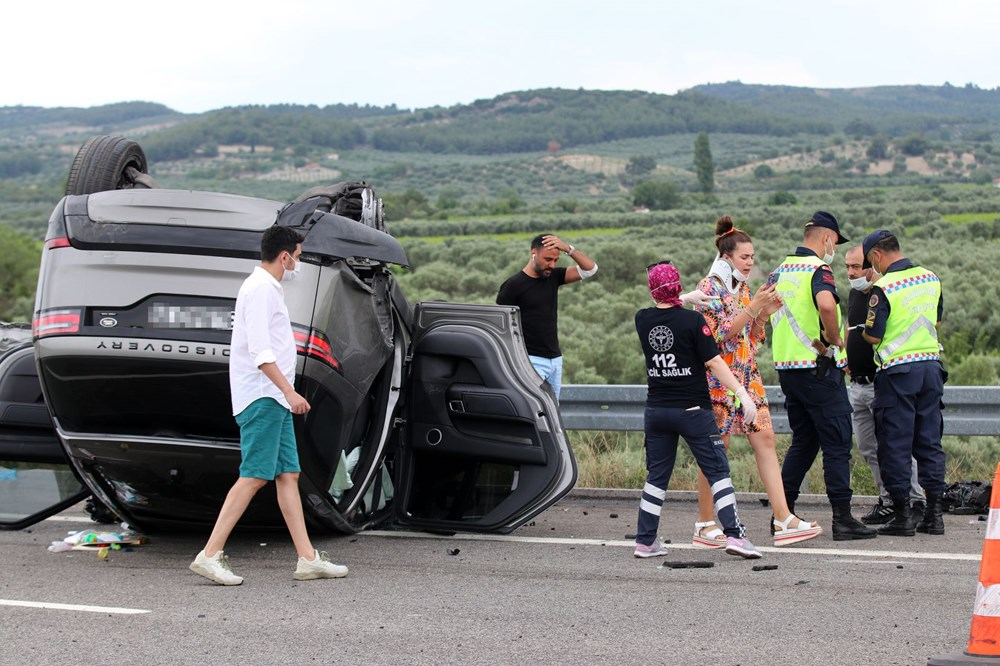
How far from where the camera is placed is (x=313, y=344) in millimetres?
6430

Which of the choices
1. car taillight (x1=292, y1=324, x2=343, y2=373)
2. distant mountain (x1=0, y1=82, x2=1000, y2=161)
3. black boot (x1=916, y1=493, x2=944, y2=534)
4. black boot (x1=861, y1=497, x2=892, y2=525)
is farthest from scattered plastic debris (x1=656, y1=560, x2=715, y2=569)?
distant mountain (x1=0, y1=82, x2=1000, y2=161)

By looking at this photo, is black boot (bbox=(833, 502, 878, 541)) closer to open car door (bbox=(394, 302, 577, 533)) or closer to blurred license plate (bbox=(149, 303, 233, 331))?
open car door (bbox=(394, 302, 577, 533))

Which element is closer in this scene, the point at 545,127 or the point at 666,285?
the point at 666,285

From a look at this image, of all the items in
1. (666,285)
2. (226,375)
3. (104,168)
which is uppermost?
Result: (104,168)

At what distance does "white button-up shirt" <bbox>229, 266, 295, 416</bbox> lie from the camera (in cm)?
602

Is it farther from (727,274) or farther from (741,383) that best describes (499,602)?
(727,274)

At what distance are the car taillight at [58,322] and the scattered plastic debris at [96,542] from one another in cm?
154

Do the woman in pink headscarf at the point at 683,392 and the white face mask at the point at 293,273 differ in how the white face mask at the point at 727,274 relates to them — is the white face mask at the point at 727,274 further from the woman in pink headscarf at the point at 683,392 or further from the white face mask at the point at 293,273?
the white face mask at the point at 293,273

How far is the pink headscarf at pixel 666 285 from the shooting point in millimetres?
6832

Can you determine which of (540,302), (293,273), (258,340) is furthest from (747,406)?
(258,340)

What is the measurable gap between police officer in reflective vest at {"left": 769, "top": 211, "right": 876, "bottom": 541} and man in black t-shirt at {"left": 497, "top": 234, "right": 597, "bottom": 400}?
5.65ft

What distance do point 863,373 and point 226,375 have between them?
14.5ft

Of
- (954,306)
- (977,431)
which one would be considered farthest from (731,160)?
(977,431)

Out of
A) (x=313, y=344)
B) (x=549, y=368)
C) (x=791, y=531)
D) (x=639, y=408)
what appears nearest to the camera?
(x=313, y=344)
